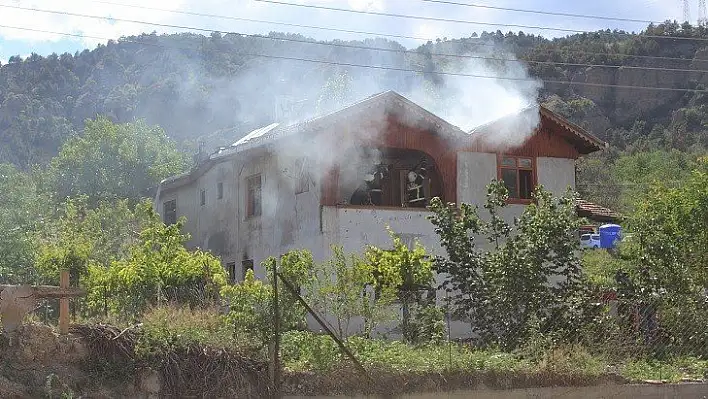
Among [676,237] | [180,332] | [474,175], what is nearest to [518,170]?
[474,175]

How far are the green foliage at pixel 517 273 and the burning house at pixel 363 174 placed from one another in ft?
12.7

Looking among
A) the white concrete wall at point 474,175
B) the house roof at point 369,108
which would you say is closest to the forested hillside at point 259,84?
the white concrete wall at point 474,175

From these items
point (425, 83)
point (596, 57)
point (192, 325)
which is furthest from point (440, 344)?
point (596, 57)

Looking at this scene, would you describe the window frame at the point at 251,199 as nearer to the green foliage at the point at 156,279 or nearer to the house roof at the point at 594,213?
the green foliage at the point at 156,279

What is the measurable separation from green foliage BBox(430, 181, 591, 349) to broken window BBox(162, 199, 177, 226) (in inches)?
569

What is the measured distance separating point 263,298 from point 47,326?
310cm

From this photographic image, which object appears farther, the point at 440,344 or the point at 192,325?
the point at 440,344

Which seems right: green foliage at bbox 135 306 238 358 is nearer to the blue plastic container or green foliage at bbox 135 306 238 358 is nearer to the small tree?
the small tree

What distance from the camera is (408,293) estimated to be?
619 inches

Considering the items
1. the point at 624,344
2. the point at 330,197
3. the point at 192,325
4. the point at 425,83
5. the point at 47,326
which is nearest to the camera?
the point at 47,326

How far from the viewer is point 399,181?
85.0 ft

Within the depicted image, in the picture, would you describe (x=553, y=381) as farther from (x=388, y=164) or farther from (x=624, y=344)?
(x=388, y=164)

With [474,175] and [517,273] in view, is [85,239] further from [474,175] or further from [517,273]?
[517,273]

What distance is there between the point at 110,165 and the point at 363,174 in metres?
32.4
